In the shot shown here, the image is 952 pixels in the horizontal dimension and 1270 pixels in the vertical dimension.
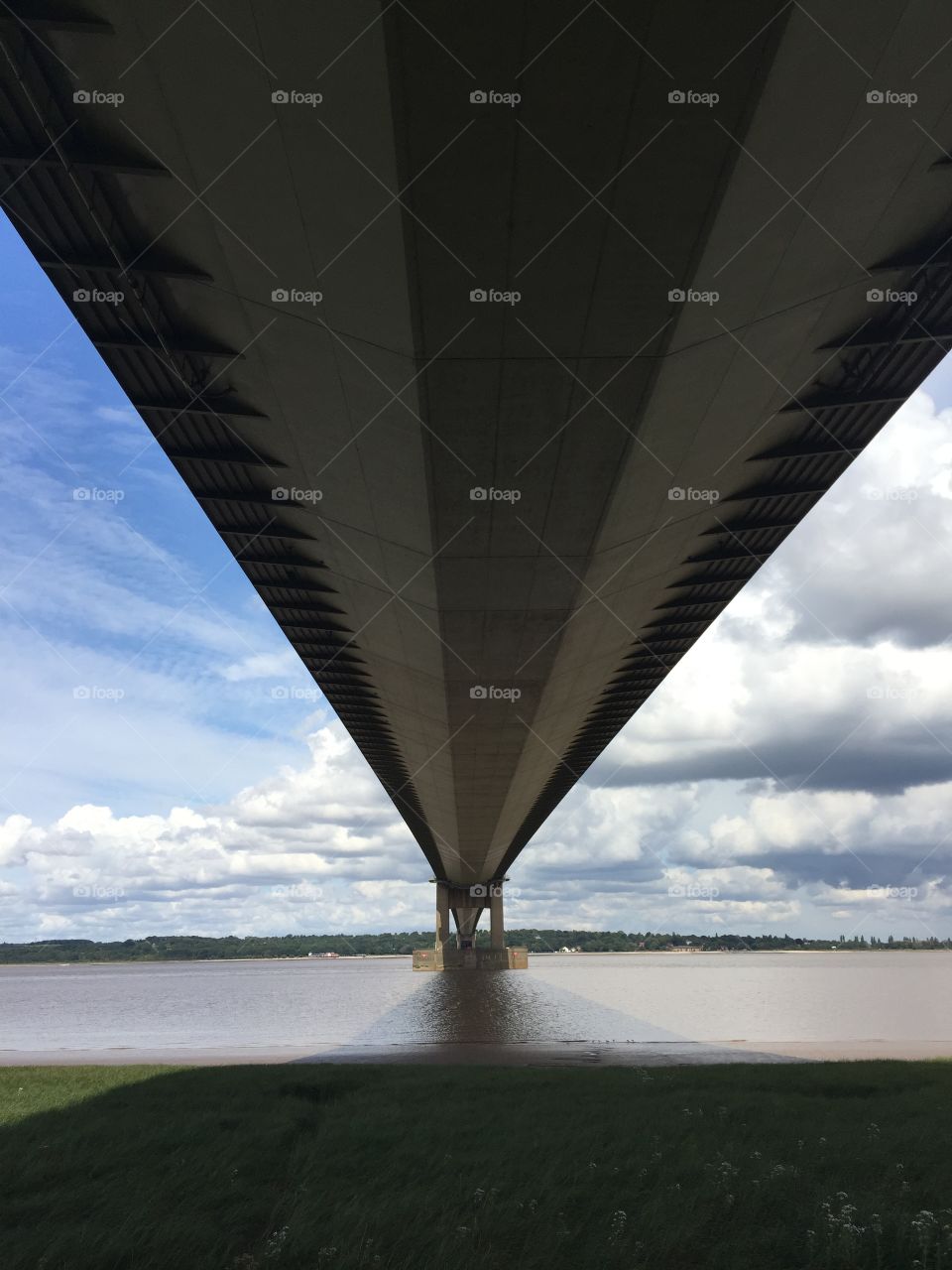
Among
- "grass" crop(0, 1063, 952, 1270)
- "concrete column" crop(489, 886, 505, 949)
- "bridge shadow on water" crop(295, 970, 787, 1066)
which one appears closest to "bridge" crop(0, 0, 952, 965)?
"grass" crop(0, 1063, 952, 1270)

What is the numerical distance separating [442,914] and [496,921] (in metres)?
5.85

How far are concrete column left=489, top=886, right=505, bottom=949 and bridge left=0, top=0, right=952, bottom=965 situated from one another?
82.9 meters

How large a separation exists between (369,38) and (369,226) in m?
2.27

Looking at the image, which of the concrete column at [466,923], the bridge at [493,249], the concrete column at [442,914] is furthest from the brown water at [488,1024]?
the concrete column at [466,923]

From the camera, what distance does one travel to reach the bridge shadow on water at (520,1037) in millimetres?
24203

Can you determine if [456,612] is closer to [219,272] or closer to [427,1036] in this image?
[219,272]

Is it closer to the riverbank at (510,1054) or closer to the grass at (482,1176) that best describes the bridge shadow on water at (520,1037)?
the riverbank at (510,1054)

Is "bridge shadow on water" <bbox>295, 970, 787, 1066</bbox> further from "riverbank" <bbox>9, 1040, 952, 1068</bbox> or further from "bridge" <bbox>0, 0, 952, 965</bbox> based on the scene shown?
"bridge" <bbox>0, 0, 952, 965</bbox>

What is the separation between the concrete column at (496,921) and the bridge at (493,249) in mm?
82887

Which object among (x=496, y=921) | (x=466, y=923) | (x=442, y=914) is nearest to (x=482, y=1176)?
(x=442, y=914)

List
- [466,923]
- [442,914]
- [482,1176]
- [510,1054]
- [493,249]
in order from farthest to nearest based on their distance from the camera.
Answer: [466,923], [442,914], [510,1054], [493,249], [482,1176]

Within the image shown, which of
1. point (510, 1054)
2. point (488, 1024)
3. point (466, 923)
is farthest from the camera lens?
point (466, 923)

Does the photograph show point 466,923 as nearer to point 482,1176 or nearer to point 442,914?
point 442,914

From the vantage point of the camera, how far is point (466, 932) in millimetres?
100812
